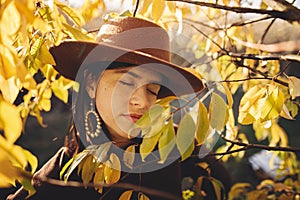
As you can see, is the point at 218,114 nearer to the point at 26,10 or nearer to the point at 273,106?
the point at 273,106

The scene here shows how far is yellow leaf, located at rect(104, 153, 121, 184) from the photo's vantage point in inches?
26.2

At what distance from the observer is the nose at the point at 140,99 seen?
868mm

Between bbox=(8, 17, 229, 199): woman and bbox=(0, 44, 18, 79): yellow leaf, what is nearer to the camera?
bbox=(0, 44, 18, 79): yellow leaf

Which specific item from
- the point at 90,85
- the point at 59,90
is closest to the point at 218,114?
the point at 90,85

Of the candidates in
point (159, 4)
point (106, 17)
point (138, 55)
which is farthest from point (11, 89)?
point (106, 17)

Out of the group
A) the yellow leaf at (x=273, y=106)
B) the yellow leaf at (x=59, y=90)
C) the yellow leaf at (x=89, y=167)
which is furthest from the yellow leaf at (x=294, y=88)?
the yellow leaf at (x=59, y=90)

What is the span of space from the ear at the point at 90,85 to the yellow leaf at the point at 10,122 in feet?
1.97

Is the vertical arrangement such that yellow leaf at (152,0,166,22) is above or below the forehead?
above

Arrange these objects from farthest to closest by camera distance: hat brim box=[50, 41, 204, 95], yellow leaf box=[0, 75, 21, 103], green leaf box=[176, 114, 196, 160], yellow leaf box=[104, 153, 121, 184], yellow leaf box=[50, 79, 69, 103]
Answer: yellow leaf box=[50, 79, 69, 103], hat brim box=[50, 41, 204, 95], yellow leaf box=[104, 153, 121, 184], green leaf box=[176, 114, 196, 160], yellow leaf box=[0, 75, 21, 103]

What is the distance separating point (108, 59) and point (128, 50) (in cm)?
5

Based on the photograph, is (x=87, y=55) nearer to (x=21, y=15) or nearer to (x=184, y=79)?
(x=184, y=79)

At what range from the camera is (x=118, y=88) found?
0.88 metres

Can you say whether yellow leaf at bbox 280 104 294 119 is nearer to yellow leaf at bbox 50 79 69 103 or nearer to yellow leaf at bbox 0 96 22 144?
yellow leaf at bbox 0 96 22 144

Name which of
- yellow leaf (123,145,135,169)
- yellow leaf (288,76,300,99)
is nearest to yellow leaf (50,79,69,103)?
yellow leaf (123,145,135,169)
